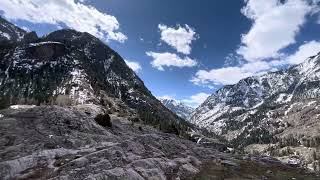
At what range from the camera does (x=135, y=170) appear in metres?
70.0

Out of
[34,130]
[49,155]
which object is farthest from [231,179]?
[34,130]

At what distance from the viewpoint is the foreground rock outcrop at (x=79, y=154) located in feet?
212

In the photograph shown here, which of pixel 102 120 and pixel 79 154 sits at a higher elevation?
pixel 102 120

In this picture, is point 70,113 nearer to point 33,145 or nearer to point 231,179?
point 33,145

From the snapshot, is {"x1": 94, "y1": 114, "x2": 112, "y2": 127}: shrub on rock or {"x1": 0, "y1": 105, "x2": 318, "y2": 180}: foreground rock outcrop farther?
{"x1": 94, "y1": 114, "x2": 112, "y2": 127}: shrub on rock

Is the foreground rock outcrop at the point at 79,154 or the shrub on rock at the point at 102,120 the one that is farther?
the shrub on rock at the point at 102,120

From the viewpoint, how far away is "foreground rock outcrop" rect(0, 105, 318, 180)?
212 feet

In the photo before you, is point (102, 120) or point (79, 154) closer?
point (79, 154)

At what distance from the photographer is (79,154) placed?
76.2m

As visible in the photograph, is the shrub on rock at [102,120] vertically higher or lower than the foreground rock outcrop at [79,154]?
higher

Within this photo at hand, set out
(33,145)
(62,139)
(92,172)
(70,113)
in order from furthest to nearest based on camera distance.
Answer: (70,113)
(62,139)
(33,145)
(92,172)

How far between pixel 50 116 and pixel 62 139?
24.9 metres

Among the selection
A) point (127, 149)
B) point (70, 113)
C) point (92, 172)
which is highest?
point (70, 113)

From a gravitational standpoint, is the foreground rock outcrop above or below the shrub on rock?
below
